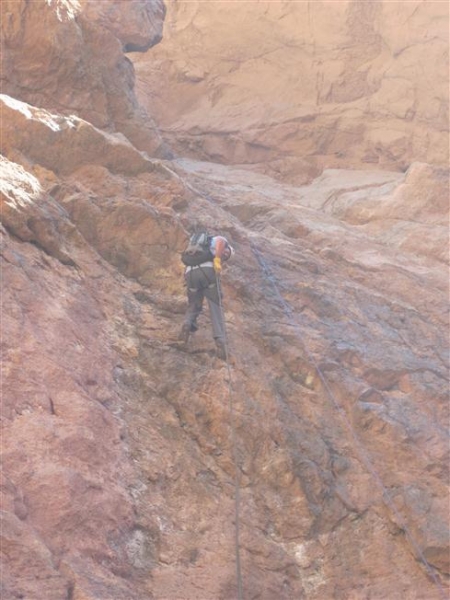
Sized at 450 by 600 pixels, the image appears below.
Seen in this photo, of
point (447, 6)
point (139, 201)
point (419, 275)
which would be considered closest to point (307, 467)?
point (139, 201)

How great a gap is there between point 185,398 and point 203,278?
1580mm

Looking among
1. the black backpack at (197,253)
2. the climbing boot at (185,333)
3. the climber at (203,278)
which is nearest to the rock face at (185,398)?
the climbing boot at (185,333)

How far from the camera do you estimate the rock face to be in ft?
19.7

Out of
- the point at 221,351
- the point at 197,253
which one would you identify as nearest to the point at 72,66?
the point at 197,253

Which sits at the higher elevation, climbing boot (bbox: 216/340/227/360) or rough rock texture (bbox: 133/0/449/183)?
rough rock texture (bbox: 133/0/449/183)

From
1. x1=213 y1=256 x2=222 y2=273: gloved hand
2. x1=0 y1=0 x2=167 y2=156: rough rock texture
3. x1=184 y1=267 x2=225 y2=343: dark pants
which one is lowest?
x1=184 y1=267 x2=225 y2=343: dark pants

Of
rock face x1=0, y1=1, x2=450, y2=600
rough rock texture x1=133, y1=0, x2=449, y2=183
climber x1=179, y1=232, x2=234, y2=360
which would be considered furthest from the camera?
rough rock texture x1=133, y1=0, x2=449, y2=183

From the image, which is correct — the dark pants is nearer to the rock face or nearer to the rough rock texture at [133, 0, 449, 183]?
the rock face

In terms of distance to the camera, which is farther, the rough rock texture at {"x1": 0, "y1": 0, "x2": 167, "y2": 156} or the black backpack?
the rough rock texture at {"x1": 0, "y1": 0, "x2": 167, "y2": 156}

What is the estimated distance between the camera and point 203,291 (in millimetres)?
8938

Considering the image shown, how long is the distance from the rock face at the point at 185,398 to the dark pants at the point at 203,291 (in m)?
0.28

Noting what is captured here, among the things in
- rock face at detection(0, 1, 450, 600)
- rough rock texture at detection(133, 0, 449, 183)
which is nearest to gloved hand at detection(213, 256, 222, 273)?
rock face at detection(0, 1, 450, 600)

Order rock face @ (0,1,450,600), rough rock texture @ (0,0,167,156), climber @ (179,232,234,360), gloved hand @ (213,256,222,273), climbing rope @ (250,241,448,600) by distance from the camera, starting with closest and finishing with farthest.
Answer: rock face @ (0,1,450,600), climbing rope @ (250,241,448,600), climber @ (179,232,234,360), gloved hand @ (213,256,222,273), rough rock texture @ (0,0,167,156)

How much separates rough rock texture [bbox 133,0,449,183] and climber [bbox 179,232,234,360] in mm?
9609
